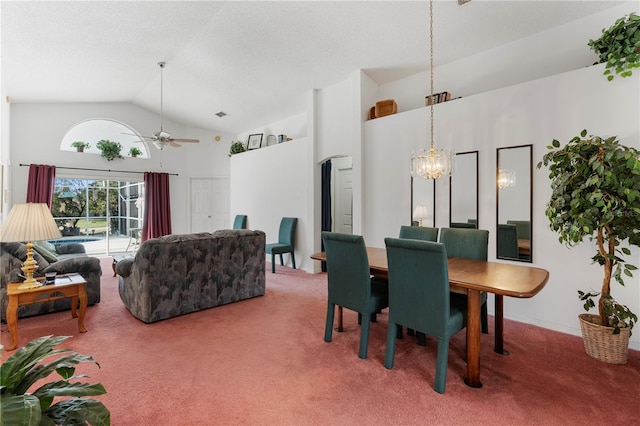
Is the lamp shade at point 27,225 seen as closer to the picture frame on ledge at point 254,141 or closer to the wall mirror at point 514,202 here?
the wall mirror at point 514,202

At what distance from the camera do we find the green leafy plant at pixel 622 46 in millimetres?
2512

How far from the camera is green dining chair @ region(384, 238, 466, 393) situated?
2031 millimetres

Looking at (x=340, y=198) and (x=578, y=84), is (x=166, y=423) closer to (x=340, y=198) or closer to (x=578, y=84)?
(x=578, y=84)

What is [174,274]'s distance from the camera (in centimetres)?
330

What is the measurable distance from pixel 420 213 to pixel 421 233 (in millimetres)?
935

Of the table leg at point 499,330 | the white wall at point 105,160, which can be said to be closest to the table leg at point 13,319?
the table leg at point 499,330

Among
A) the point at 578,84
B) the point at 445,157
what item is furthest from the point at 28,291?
the point at 578,84

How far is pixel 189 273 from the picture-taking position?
134 inches

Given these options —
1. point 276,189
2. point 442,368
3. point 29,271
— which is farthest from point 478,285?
point 276,189

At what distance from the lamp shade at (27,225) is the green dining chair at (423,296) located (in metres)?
2.86

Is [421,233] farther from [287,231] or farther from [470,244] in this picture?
[287,231]

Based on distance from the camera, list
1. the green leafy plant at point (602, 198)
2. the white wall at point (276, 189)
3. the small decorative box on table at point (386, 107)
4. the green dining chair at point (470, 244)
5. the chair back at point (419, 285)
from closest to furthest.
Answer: the chair back at point (419, 285), the green leafy plant at point (602, 198), the green dining chair at point (470, 244), the small decorative box on table at point (386, 107), the white wall at point (276, 189)

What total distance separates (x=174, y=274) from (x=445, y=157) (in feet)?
9.70

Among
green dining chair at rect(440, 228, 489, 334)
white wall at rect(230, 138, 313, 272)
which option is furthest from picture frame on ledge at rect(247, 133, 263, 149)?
green dining chair at rect(440, 228, 489, 334)
